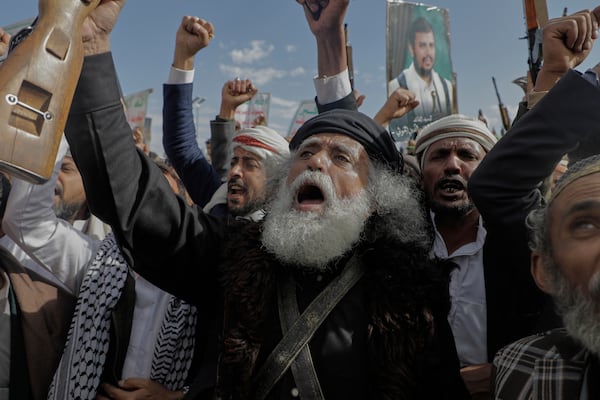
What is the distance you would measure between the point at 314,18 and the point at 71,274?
2.12 metres

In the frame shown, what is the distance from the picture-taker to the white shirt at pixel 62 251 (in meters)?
1.90

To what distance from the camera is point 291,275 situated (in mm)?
1828

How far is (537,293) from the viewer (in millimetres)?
1823

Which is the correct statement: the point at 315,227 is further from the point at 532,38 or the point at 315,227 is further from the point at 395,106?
the point at 395,106

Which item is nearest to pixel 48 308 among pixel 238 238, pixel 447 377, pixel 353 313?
pixel 238 238

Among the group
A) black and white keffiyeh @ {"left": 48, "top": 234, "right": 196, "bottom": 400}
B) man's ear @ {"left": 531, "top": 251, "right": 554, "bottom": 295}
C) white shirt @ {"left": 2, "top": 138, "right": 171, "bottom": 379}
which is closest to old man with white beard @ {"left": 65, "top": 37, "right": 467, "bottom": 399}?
black and white keffiyeh @ {"left": 48, "top": 234, "right": 196, "bottom": 400}

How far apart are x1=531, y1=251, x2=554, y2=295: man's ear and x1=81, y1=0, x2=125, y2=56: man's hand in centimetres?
146

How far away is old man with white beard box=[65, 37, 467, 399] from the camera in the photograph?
1405 millimetres

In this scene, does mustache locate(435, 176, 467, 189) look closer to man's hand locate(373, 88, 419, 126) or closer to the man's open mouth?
the man's open mouth

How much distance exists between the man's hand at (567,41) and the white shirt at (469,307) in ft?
2.63

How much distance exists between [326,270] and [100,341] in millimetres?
985

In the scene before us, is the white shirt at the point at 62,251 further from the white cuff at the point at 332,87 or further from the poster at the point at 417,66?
the poster at the point at 417,66

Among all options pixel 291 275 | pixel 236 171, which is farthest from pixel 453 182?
pixel 236 171

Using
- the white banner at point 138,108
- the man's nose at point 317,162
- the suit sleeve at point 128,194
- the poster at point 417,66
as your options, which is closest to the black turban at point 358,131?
the man's nose at point 317,162
